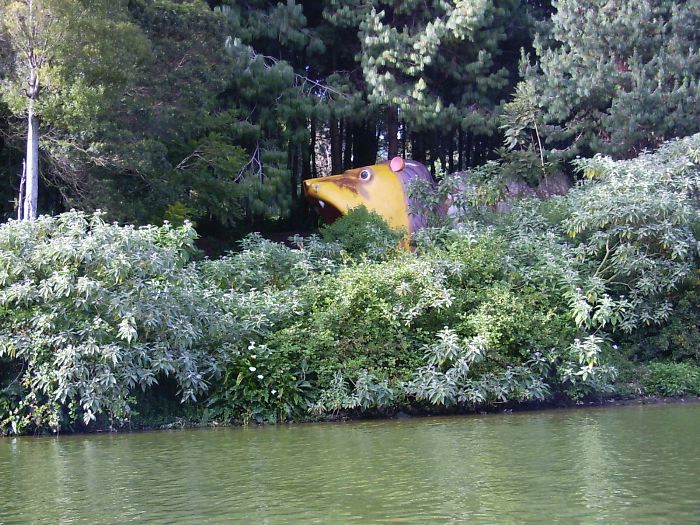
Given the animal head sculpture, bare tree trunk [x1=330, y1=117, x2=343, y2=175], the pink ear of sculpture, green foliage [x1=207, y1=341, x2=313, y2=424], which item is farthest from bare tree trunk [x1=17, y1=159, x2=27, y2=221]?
bare tree trunk [x1=330, y1=117, x2=343, y2=175]

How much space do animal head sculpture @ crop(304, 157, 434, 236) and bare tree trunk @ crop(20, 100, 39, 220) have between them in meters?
7.46

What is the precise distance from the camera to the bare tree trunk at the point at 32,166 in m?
15.3

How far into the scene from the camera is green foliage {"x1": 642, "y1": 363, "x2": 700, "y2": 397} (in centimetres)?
1517

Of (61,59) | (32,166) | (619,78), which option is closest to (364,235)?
(32,166)

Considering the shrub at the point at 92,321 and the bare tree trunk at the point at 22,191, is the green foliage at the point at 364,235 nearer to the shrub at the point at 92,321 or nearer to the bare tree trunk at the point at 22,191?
the shrub at the point at 92,321

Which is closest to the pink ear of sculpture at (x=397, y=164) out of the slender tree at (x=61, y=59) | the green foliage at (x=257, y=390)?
the slender tree at (x=61, y=59)

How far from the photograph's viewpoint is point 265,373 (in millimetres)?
13367

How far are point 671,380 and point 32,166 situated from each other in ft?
36.4

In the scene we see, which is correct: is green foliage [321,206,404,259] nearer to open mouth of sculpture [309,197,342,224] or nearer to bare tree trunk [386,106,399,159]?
open mouth of sculpture [309,197,342,224]

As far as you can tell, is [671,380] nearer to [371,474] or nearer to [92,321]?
[371,474]

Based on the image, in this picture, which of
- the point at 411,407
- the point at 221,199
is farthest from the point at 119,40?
the point at 411,407

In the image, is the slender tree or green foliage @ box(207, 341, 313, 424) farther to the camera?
the slender tree

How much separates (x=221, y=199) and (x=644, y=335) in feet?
28.7

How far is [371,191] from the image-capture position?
71.5 feet
